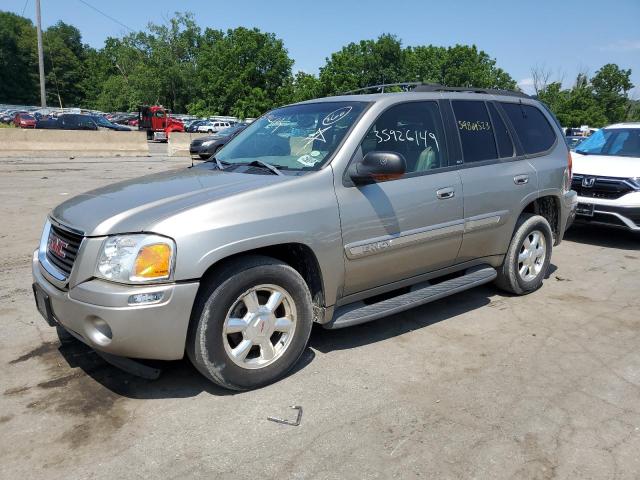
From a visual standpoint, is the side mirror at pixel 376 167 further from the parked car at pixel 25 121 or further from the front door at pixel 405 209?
the parked car at pixel 25 121

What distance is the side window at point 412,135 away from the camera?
3.97 metres

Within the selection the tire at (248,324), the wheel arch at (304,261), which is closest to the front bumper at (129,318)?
the tire at (248,324)

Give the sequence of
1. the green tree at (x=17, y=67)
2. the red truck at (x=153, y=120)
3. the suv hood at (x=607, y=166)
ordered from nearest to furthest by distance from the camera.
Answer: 1. the suv hood at (x=607, y=166)
2. the red truck at (x=153, y=120)
3. the green tree at (x=17, y=67)

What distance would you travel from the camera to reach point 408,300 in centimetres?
405

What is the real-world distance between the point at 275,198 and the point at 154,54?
81.1m

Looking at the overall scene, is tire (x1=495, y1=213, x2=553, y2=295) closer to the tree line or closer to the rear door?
the rear door

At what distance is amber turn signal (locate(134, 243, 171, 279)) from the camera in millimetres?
2906

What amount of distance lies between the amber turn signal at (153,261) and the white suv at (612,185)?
6429mm

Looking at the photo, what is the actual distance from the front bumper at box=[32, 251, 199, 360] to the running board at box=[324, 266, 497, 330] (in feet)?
3.58

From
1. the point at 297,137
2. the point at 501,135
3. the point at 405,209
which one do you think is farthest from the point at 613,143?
the point at 297,137

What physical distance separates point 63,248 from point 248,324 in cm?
120

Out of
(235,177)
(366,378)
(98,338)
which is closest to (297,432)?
(366,378)

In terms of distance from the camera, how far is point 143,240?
2.93 meters

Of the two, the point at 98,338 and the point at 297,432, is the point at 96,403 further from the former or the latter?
the point at 297,432
